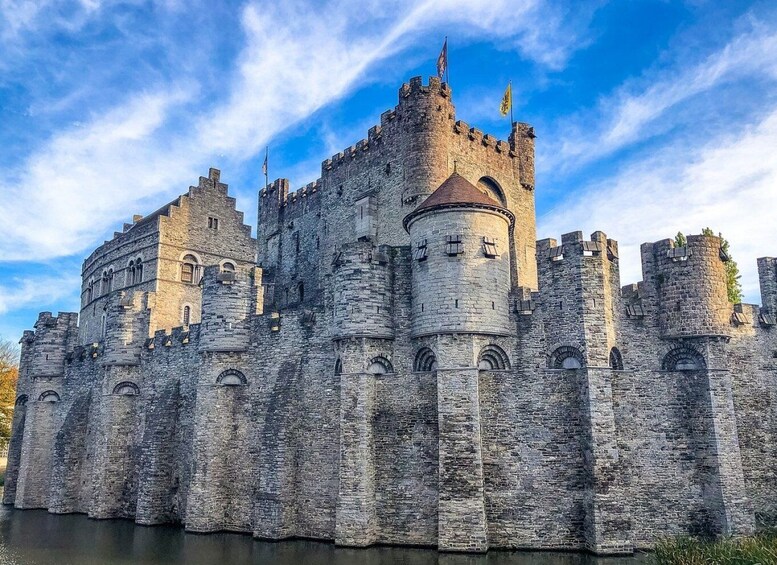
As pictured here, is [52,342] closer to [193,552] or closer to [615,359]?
[193,552]

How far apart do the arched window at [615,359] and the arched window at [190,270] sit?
2573 centimetres

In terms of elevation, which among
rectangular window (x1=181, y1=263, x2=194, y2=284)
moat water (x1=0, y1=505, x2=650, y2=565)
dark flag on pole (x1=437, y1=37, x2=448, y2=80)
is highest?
dark flag on pole (x1=437, y1=37, x2=448, y2=80)

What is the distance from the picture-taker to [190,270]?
1501 inches

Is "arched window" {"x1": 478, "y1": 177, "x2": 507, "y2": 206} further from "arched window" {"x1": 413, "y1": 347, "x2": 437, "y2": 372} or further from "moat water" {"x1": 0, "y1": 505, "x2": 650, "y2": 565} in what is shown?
"moat water" {"x1": 0, "y1": 505, "x2": 650, "y2": 565}

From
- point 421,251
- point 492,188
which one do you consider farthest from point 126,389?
point 492,188

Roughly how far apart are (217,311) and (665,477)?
1626 centimetres

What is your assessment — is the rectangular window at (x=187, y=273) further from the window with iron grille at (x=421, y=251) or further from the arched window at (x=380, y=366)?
the window with iron grille at (x=421, y=251)

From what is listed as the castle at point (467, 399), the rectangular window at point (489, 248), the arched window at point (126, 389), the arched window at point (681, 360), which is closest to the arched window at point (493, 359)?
the castle at point (467, 399)

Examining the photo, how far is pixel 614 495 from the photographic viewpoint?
58.4ft

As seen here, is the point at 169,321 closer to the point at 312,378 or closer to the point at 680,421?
the point at 312,378

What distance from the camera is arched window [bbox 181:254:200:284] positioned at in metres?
37.8

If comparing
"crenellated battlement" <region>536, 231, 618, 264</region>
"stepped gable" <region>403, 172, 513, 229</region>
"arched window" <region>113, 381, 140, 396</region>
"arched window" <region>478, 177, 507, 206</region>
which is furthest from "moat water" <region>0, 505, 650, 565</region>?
"arched window" <region>478, 177, 507, 206</region>

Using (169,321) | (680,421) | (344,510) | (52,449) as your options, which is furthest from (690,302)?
(52,449)

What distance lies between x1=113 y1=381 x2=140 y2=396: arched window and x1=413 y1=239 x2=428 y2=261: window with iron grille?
50.8ft
